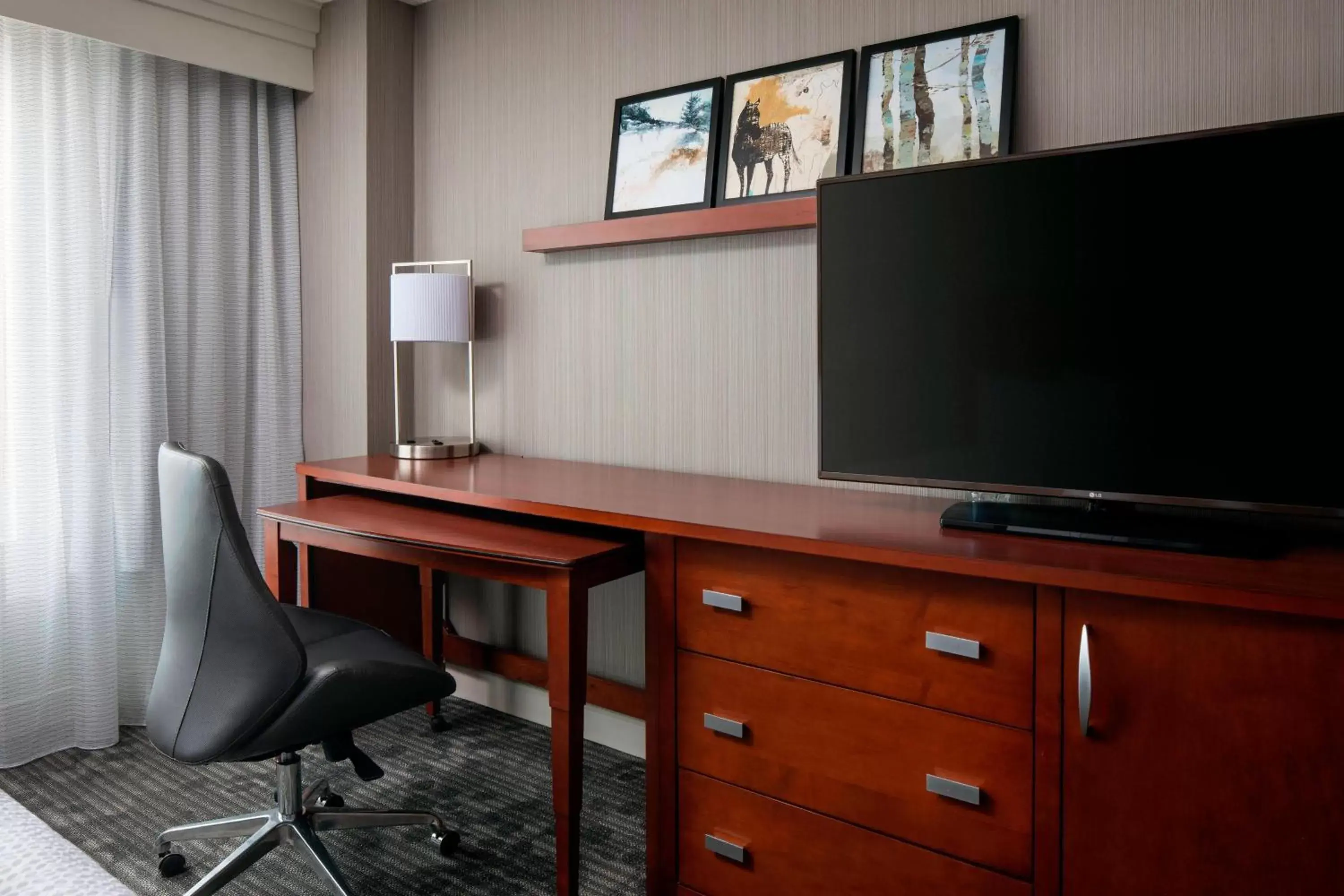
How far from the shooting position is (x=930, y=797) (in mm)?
1476

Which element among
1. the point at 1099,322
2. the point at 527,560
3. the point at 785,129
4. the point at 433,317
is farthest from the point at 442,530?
the point at 1099,322

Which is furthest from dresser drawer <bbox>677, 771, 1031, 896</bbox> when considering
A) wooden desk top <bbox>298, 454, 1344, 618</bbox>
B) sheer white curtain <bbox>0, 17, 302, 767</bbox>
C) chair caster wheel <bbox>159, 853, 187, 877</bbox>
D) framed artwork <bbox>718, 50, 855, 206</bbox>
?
sheer white curtain <bbox>0, 17, 302, 767</bbox>

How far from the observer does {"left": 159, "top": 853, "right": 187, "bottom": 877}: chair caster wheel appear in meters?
1.93

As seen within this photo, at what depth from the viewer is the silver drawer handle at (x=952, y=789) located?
1.42m

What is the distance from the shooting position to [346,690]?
167 cm

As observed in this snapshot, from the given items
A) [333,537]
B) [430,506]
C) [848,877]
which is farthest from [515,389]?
→ [848,877]

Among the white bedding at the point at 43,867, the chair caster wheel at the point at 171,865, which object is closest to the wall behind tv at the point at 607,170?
the chair caster wheel at the point at 171,865

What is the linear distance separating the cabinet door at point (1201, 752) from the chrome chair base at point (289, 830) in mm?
1336

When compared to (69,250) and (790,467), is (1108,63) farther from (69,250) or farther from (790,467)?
(69,250)

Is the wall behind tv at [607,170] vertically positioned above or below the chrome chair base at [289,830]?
above

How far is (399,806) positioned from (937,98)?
2.08m

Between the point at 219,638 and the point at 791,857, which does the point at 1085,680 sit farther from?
the point at 219,638

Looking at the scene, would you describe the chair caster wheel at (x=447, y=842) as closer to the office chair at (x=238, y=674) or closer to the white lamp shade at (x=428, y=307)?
the office chair at (x=238, y=674)

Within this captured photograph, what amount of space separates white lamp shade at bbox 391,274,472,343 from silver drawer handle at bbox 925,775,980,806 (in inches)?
71.8
